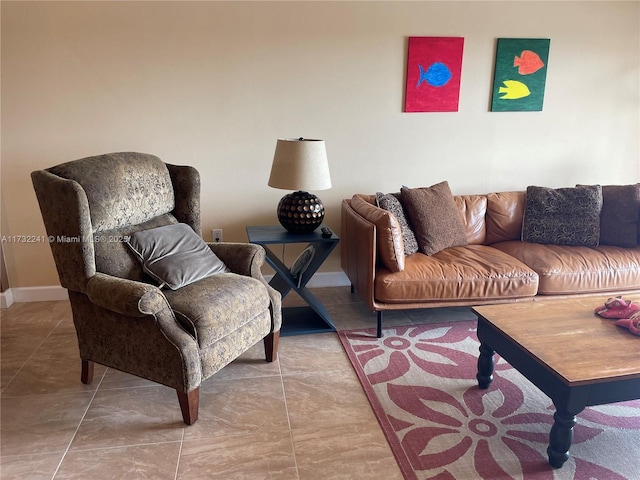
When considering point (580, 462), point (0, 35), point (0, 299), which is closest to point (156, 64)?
point (0, 35)

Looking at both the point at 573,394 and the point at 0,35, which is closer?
the point at 573,394

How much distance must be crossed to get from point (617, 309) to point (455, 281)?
844 millimetres

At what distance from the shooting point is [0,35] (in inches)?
117

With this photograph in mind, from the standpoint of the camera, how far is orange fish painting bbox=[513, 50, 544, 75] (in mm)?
3531

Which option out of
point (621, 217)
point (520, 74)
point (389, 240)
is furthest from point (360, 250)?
point (520, 74)

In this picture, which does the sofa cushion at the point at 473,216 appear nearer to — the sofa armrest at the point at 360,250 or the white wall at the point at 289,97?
the white wall at the point at 289,97

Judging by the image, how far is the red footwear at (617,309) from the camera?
210cm

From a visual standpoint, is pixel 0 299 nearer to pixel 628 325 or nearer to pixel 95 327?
pixel 95 327

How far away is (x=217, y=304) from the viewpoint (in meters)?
2.14

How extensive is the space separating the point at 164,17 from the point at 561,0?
114 inches

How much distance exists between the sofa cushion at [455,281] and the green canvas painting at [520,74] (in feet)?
4.70

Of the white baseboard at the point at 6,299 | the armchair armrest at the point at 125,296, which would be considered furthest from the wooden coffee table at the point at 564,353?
the white baseboard at the point at 6,299

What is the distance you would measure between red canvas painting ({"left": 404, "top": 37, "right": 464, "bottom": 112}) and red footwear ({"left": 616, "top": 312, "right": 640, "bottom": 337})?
2051mm

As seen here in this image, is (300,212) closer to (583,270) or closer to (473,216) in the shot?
(473,216)
